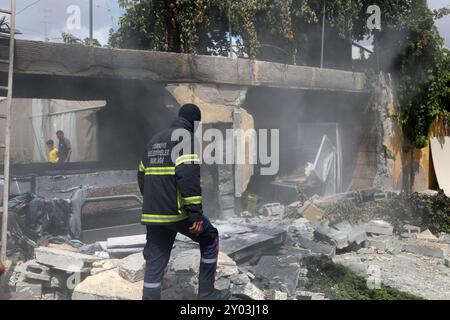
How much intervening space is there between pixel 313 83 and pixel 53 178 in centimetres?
508

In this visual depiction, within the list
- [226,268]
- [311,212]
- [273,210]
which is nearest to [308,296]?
[226,268]

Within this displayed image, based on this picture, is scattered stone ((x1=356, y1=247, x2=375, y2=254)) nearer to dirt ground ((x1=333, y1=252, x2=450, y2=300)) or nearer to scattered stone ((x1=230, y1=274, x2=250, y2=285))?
dirt ground ((x1=333, y1=252, x2=450, y2=300))

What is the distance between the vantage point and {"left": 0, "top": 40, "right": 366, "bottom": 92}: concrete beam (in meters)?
5.39

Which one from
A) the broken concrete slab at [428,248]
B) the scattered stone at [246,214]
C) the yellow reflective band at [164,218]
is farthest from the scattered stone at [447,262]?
the yellow reflective band at [164,218]

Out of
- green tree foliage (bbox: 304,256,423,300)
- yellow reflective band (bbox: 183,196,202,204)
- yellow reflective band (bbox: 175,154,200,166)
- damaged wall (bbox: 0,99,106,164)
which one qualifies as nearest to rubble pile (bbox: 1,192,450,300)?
green tree foliage (bbox: 304,256,423,300)

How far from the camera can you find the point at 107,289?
383 cm

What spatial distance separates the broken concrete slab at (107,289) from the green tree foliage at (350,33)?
597 cm

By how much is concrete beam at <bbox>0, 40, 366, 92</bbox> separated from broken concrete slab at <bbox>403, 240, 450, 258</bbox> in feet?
11.4

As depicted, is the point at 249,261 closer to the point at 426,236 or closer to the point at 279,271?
the point at 279,271

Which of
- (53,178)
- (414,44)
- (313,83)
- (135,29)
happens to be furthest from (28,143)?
(414,44)

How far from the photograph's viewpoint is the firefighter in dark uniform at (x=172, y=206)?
3322mm

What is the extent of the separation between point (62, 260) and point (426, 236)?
5512mm
